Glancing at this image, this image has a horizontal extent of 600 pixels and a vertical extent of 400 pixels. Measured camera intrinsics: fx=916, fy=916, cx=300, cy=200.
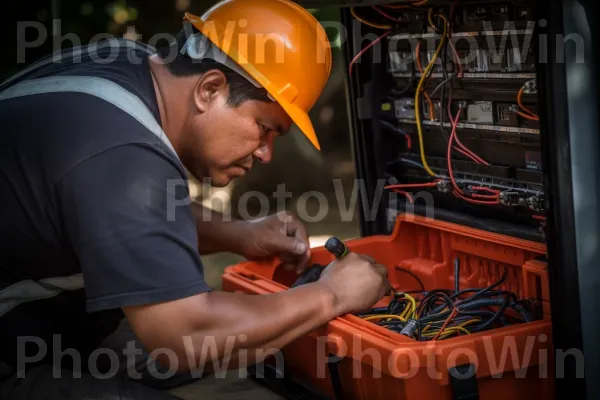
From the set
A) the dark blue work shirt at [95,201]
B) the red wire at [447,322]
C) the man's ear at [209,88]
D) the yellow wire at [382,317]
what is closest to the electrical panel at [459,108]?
the red wire at [447,322]

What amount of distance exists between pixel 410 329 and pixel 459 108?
2.71ft

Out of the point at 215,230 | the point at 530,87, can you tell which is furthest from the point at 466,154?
the point at 215,230

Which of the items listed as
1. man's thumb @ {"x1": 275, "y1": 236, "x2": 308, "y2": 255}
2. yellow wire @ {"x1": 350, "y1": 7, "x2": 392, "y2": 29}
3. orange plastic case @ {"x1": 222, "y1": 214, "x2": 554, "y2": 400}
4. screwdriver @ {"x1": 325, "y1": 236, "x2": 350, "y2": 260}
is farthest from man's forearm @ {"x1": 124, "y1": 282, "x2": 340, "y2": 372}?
yellow wire @ {"x1": 350, "y1": 7, "x2": 392, "y2": 29}

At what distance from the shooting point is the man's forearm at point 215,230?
3049 mm

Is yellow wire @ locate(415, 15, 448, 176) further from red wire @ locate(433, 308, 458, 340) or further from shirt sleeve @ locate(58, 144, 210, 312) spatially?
shirt sleeve @ locate(58, 144, 210, 312)

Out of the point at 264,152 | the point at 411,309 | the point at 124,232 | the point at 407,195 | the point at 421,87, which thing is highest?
the point at 421,87

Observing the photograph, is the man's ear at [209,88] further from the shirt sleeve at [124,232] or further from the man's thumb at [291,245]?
the man's thumb at [291,245]

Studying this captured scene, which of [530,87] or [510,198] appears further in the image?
[510,198]

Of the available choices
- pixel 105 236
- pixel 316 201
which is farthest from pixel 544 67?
pixel 316 201

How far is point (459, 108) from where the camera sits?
2953mm

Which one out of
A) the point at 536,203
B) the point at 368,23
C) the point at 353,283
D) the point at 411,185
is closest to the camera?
the point at 353,283

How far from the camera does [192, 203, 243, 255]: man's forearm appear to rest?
3.05m

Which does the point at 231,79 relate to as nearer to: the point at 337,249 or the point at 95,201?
the point at 95,201

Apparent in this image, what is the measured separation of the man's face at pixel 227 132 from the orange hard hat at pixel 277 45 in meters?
0.05
